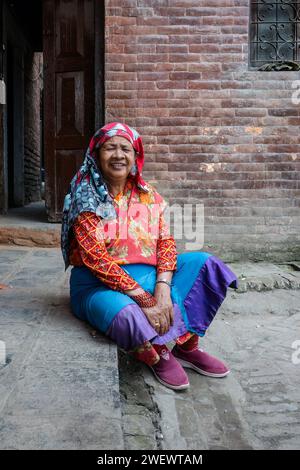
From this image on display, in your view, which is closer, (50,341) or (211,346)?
(50,341)

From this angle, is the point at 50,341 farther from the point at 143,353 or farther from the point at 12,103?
the point at 12,103

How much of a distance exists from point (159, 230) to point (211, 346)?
1001 millimetres

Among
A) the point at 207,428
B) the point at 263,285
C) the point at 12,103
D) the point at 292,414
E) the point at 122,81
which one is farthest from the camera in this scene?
the point at 12,103

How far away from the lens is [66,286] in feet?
10.5

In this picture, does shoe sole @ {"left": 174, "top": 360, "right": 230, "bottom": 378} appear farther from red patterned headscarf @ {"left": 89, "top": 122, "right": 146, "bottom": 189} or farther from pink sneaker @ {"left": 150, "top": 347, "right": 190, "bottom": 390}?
red patterned headscarf @ {"left": 89, "top": 122, "right": 146, "bottom": 189}

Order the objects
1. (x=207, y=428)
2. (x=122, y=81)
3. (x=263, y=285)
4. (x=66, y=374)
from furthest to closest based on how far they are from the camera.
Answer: (x=122, y=81) < (x=263, y=285) < (x=207, y=428) < (x=66, y=374)

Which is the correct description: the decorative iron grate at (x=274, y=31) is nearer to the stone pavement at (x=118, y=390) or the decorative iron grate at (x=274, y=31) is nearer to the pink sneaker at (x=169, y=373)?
the stone pavement at (x=118, y=390)

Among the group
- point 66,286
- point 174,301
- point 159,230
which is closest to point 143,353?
point 174,301

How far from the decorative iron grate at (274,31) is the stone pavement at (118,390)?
2.84 m

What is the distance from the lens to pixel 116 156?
7.37 ft

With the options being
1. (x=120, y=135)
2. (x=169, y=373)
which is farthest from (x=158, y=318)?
(x=120, y=135)

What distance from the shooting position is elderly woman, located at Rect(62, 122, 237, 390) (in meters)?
2.12

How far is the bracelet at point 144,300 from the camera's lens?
2.11m

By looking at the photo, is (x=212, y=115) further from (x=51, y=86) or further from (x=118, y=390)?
(x=118, y=390)
